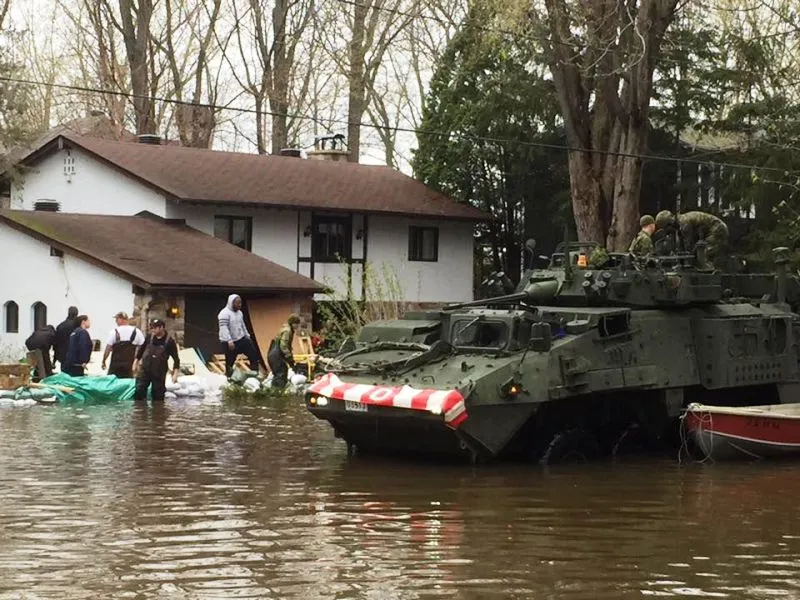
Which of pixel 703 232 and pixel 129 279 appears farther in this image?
pixel 129 279

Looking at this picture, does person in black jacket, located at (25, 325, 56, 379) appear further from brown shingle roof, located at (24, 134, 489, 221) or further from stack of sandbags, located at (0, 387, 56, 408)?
brown shingle roof, located at (24, 134, 489, 221)

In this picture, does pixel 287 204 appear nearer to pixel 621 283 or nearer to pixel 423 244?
pixel 423 244

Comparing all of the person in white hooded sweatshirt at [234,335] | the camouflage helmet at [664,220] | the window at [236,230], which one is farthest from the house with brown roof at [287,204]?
the camouflage helmet at [664,220]

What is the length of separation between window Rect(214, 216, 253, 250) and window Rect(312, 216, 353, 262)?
6.41ft

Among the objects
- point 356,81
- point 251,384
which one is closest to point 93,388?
point 251,384

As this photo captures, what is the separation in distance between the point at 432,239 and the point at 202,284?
11578 mm

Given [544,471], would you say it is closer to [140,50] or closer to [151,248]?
→ [151,248]

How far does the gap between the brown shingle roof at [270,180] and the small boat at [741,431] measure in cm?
2153

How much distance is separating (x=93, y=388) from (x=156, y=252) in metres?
9.84

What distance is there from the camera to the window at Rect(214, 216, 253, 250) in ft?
132

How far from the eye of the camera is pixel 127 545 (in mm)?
12477

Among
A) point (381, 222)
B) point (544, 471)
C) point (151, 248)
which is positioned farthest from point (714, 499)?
point (381, 222)

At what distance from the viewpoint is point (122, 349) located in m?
27.8

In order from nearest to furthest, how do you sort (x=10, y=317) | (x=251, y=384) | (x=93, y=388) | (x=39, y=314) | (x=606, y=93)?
(x=93, y=388) → (x=251, y=384) → (x=606, y=93) → (x=39, y=314) → (x=10, y=317)
